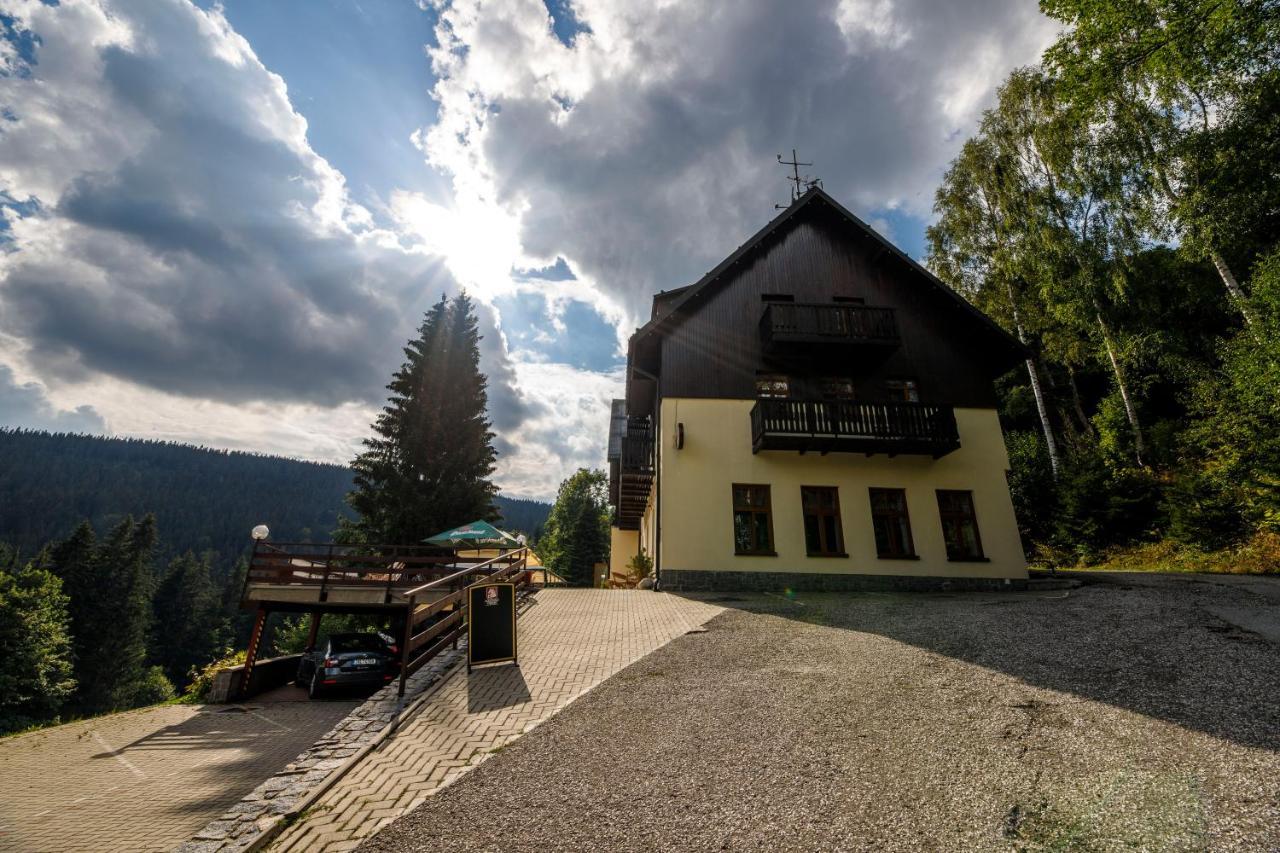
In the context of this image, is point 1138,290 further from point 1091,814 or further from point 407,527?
point 407,527

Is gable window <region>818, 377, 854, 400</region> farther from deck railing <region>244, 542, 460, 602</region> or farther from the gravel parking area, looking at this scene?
deck railing <region>244, 542, 460, 602</region>

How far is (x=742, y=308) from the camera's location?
17562 mm

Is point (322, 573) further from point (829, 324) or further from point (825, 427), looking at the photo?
point (829, 324)

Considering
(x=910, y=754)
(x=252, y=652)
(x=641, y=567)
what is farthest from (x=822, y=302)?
(x=252, y=652)

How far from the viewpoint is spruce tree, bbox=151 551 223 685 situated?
6975 cm

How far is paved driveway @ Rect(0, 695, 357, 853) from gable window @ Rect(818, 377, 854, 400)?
1635 centimetres

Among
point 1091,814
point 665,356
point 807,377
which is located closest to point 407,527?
point 665,356

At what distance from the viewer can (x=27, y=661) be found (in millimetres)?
31250

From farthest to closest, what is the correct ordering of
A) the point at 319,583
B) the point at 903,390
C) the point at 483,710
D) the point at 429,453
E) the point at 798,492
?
the point at 429,453 → the point at 903,390 → the point at 319,583 → the point at 798,492 → the point at 483,710

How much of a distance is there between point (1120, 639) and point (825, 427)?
28.1ft

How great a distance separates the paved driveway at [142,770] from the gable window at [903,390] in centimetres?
1826

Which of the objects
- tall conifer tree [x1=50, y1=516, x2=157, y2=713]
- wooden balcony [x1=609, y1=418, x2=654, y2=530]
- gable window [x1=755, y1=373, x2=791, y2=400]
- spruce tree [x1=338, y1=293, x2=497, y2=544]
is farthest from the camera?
tall conifer tree [x1=50, y1=516, x2=157, y2=713]


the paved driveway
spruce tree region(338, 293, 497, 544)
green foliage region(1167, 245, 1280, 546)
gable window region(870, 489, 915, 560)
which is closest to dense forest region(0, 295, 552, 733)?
spruce tree region(338, 293, 497, 544)

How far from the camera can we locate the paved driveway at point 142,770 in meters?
6.52
